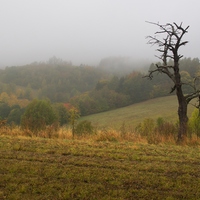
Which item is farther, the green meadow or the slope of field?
the slope of field

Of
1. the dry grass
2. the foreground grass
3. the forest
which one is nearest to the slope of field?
the forest

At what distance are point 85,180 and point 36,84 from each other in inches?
6614

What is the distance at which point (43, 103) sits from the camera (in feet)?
173

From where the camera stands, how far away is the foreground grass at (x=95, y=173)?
4195 millimetres

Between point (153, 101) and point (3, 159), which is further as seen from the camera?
point (153, 101)

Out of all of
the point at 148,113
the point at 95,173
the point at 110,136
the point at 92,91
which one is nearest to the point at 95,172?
the point at 95,173

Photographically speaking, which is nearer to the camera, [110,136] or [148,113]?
[110,136]

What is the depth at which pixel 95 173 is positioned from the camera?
5.19 meters

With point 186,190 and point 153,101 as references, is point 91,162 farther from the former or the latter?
point 153,101

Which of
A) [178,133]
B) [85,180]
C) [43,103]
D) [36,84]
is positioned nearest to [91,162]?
[85,180]

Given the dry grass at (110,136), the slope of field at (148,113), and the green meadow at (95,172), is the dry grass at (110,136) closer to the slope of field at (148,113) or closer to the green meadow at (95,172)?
the green meadow at (95,172)

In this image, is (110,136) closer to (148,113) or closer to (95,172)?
(95,172)

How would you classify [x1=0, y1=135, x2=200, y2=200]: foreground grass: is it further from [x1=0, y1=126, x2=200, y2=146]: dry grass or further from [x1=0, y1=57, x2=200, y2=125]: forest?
[x1=0, y1=57, x2=200, y2=125]: forest

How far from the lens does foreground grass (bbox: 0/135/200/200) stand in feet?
13.8
